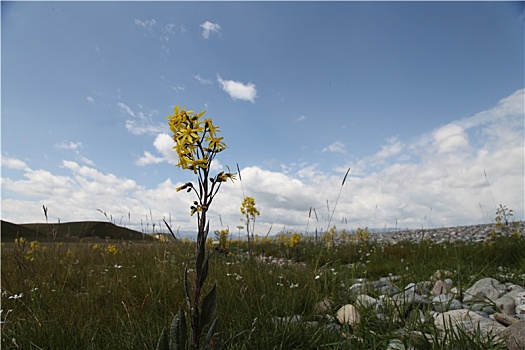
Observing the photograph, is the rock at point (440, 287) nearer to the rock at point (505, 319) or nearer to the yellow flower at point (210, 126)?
the rock at point (505, 319)

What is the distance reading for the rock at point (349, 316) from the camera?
2710mm

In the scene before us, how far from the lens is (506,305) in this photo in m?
2.97

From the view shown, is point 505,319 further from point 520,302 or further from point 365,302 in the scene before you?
point 365,302

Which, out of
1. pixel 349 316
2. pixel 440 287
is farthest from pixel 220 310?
pixel 440 287

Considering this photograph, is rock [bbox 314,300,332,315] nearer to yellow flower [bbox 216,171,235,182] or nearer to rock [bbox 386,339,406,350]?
rock [bbox 386,339,406,350]

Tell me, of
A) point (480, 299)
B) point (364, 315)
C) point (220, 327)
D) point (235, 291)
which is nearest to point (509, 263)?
point (480, 299)

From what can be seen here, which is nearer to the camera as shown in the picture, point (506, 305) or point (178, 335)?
point (178, 335)

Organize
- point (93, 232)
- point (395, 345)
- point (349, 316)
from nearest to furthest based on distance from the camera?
point (395, 345) < point (349, 316) < point (93, 232)

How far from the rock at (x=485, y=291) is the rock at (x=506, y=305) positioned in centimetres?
8

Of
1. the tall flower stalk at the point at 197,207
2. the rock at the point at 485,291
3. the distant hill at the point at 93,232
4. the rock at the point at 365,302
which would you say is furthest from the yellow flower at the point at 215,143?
the distant hill at the point at 93,232

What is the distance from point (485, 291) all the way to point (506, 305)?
0.45m

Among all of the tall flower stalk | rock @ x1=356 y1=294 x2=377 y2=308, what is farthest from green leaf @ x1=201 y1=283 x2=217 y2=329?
rock @ x1=356 y1=294 x2=377 y2=308

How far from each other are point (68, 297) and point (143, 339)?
1782 millimetres

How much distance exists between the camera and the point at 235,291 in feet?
10.7
